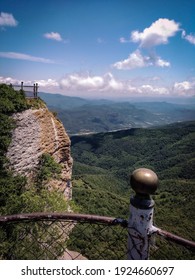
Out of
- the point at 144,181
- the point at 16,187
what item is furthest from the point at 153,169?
the point at 144,181

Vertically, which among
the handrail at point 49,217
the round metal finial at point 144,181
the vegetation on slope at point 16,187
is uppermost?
the round metal finial at point 144,181

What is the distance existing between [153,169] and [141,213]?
143681 millimetres

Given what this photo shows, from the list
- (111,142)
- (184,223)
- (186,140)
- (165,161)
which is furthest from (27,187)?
(111,142)

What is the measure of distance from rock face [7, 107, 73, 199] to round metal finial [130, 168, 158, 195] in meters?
15.7

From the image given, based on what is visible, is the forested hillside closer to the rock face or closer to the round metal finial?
the round metal finial

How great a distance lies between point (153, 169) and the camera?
5586 inches

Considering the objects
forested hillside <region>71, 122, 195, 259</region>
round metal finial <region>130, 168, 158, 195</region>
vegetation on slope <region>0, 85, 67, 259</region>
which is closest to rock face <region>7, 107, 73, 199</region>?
vegetation on slope <region>0, 85, 67, 259</region>

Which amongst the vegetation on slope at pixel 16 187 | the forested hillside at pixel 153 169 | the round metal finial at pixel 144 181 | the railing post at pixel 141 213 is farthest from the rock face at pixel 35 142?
the round metal finial at pixel 144 181

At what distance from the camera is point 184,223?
60.6 meters

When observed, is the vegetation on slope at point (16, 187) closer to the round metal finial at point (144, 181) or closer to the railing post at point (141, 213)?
Result: the railing post at point (141, 213)

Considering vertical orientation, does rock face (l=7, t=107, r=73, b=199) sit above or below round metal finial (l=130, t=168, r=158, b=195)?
below

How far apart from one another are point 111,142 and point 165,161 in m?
60.5

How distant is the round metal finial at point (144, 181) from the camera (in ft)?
6.91

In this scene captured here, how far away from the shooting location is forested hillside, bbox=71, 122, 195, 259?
6200 centimetres
